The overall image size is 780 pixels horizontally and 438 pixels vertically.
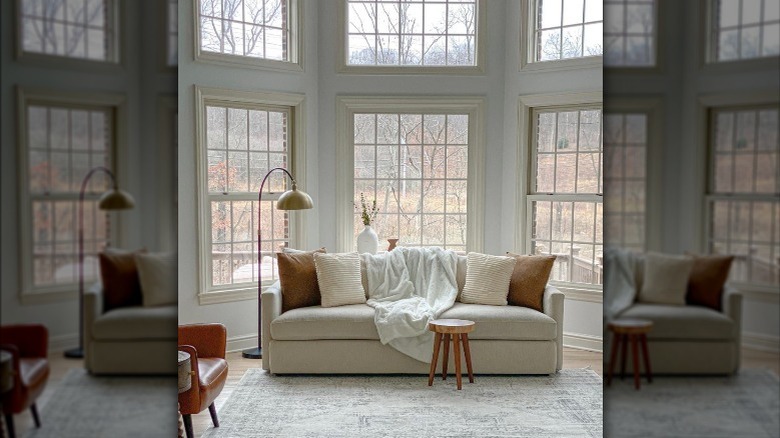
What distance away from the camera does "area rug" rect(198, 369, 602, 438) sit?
4301 millimetres

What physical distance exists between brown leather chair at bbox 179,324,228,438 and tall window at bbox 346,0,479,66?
357 cm

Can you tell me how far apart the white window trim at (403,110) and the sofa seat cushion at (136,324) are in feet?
20.1

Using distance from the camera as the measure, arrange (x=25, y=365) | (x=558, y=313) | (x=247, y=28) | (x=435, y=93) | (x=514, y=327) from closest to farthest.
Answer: (x=25, y=365) < (x=514, y=327) < (x=558, y=313) < (x=247, y=28) < (x=435, y=93)

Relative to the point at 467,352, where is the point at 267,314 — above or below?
above

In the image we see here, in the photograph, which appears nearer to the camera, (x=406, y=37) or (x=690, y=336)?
(x=690, y=336)

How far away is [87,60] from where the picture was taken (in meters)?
0.76

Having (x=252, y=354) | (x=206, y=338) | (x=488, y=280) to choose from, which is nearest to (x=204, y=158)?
(x=252, y=354)

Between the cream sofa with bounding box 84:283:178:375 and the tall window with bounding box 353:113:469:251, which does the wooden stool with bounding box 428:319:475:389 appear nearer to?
the tall window with bounding box 353:113:469:251

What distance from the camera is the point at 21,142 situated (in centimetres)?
69

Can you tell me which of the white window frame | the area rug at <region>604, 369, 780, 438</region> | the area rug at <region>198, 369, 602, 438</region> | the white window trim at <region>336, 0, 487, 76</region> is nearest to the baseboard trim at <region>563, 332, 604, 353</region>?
the white window frame

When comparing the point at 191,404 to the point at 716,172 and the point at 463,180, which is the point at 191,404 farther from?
the point at 463,180

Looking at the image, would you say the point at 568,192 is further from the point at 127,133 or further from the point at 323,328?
the point at 127,133

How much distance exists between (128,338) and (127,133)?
0.23 meters

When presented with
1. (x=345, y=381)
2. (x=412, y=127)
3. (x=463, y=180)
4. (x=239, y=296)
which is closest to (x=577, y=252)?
(x=463, y=180)
